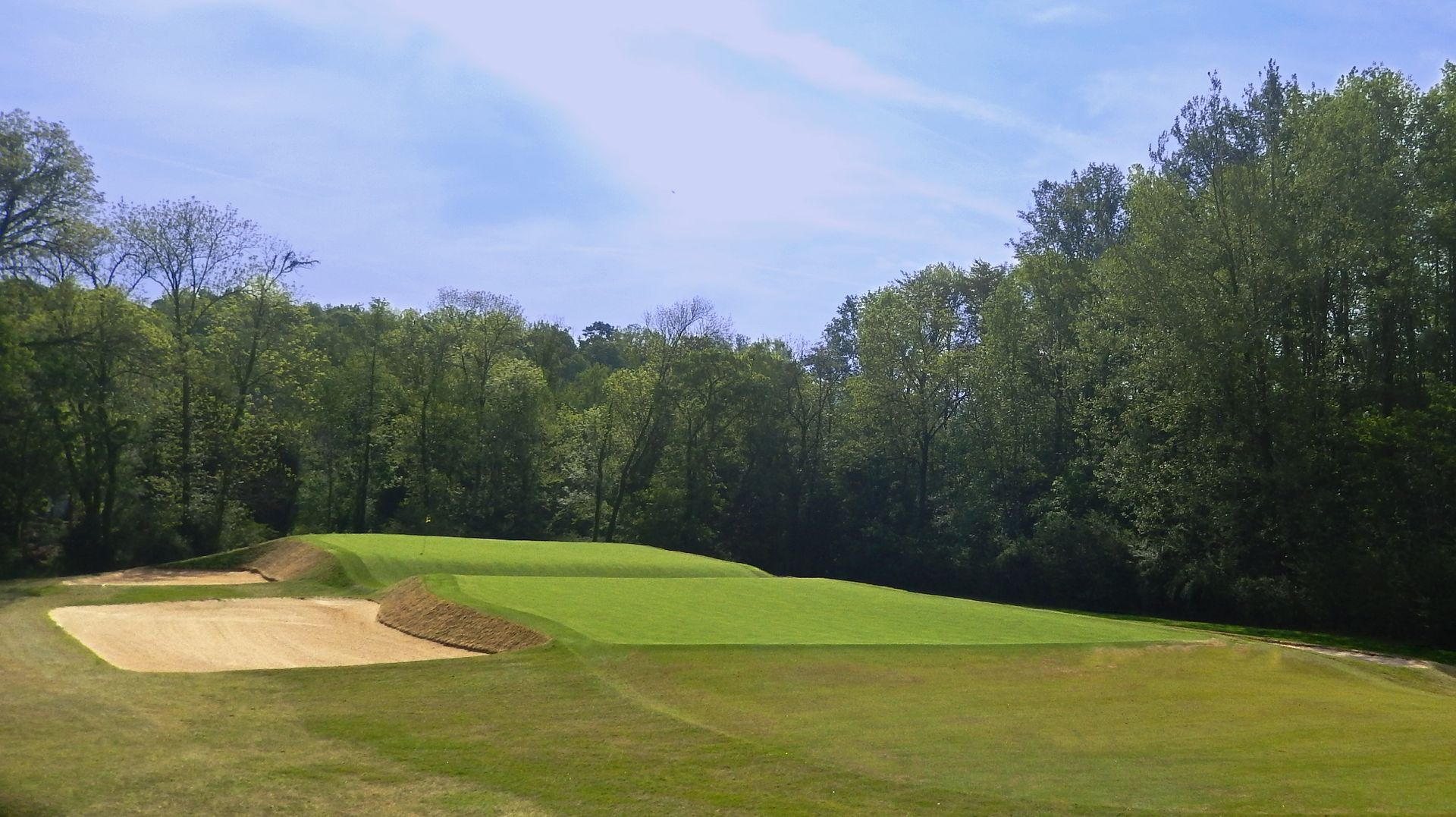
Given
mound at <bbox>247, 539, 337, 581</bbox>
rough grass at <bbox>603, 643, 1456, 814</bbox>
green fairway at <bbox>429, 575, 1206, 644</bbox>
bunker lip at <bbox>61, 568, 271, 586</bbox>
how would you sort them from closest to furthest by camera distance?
rough grass at <bbox>603, 643, 1456, 814</bbox>
green fairway at <bbox>429, 575, 1206, 644</bbox>
mound at <bbox>247, 539, 337, 581</bbox>
bunker lip at <bbox>61, 568, 271, 586</bbox>

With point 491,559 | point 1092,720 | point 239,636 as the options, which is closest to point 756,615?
point 1092,720

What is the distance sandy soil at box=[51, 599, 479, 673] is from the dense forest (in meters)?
17.9

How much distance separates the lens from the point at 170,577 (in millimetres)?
37031

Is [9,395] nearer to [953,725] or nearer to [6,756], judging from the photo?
[6,756]

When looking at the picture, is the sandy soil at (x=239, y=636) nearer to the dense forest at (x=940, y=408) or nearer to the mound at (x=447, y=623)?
the mound at (x=447, y=623)

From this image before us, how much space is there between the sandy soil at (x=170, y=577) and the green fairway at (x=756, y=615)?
407 inches

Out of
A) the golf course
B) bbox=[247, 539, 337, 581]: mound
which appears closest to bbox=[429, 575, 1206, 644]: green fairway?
the golf course

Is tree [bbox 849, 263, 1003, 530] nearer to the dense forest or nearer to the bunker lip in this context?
the dense forest

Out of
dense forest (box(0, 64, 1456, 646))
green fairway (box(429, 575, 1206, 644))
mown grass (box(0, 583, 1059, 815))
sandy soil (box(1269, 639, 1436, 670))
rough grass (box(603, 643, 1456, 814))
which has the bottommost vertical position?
mown grass (box(0, 583, 1059, 815))

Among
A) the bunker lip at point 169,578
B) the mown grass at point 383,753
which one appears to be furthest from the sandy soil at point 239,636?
the bunker lip at point 169,578

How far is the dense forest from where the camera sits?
134ft

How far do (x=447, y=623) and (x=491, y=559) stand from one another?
1218 centimetres

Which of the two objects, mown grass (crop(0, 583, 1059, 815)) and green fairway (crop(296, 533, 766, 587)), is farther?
green fairway (crop(296, 533, 766, 587))

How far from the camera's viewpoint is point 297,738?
14.6 meters
